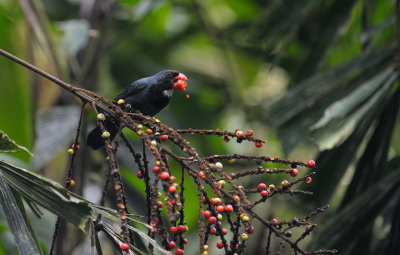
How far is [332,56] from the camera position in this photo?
5.65 metres

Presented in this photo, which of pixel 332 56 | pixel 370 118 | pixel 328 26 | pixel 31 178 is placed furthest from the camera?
pixel 332 56

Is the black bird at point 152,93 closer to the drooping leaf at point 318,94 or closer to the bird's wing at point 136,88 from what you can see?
the bird's wing at point 136,88

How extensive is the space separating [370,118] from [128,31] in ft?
7.13

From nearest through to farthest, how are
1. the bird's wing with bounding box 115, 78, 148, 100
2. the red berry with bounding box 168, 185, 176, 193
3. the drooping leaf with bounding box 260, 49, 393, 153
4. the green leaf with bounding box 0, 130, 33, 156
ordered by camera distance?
the red berry with bounding box 168, 185, 176, 193
the green leaf with bounding box 0, 130, 33, 156
the drooping leaf with bounding box 260, 49, 393, 153
the bird's wing with bounding box 115, 78, 148, 100

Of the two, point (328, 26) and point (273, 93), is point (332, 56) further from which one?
point (328, 26)

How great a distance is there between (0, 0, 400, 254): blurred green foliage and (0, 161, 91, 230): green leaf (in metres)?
1.33

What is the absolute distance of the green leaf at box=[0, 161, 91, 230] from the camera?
1573 mm

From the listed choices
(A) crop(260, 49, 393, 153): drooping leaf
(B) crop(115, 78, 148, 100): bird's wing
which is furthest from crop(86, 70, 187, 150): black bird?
(A) crop(260, 49, 393, 153): drooping leaf

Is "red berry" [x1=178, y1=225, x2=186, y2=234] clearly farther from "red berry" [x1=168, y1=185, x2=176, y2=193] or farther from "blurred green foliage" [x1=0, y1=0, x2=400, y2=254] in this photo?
"blurred green foliage" [x1=0, y1=0, x2=400, y2=254]

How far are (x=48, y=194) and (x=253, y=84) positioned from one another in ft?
15.8

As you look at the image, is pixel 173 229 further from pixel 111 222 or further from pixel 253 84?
pixel 253 84

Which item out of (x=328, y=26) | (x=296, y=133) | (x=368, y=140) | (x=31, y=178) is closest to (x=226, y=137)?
(x=31, y=178)

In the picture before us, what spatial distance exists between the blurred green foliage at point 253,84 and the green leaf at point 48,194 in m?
1.33

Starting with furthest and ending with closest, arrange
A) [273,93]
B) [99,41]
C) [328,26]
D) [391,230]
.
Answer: [273,93], [99,41], [328,26], [391,230]
